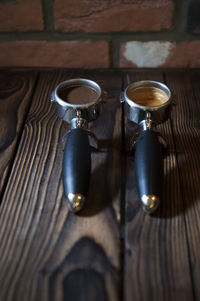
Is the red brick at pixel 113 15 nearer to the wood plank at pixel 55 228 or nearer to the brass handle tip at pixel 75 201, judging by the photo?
the wood plank at pixel 55 228

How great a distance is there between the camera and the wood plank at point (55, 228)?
1.52 ft

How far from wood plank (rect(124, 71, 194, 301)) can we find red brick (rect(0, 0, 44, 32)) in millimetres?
443

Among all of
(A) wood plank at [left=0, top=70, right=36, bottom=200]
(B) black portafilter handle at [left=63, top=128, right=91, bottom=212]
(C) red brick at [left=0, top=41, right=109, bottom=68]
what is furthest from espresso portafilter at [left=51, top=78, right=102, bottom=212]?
(C) red brick at [left=0, top=41, right=109, bottom=68]

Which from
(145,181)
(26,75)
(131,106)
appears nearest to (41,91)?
(26,75)

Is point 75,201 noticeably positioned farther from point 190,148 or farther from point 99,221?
point 190,148

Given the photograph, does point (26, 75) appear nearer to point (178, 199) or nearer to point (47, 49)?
point (47, 49)

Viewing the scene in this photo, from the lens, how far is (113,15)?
0.80 m

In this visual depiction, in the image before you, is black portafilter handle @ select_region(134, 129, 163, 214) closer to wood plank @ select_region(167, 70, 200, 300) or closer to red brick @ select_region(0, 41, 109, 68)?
wood plank @ select_region(167, 70, 200, 300)

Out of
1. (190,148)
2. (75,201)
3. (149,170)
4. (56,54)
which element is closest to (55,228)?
(75,201)

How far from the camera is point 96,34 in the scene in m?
0.83

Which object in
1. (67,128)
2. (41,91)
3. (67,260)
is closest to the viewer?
(67,260)

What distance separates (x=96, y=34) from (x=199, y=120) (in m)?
0.31

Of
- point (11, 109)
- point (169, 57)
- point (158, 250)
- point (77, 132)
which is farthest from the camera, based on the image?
point (169, 57)

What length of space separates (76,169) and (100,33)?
0.41 metres
